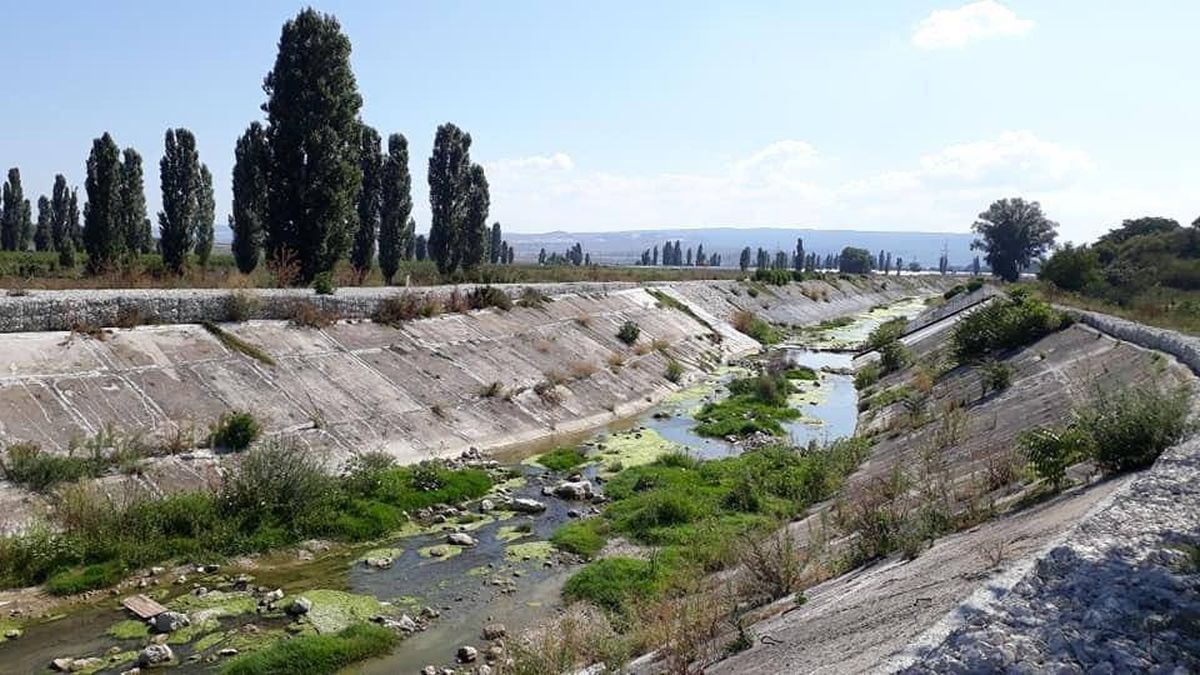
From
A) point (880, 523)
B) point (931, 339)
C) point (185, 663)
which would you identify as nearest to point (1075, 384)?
point (880, 523)

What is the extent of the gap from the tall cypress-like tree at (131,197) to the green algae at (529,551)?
4018cm

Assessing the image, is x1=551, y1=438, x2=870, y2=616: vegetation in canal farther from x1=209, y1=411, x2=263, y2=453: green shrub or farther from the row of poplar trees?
the row of poplar trees

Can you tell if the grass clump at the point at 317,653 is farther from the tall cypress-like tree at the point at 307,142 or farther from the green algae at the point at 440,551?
the tall cypress-like tree at the point at 307,142

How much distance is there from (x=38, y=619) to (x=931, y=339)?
40360 mm

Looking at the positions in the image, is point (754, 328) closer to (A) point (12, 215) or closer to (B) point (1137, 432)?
(B) point (1137, 432)

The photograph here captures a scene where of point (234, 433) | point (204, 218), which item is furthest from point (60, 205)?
point (234, 433)

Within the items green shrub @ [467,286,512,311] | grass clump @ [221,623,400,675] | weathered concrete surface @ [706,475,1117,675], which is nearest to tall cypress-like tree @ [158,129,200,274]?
green shrub @ [467,286,512,311]

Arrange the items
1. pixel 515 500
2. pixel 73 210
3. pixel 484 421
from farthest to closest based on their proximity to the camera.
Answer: pixel 73 210
pixel 484 421
pixel 515 500

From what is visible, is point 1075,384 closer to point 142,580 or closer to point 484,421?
point 484,421

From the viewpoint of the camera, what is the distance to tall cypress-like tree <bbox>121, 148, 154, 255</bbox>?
46344mm

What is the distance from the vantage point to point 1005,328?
28359mm

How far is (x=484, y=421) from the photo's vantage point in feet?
80.5

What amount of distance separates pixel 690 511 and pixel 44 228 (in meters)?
101

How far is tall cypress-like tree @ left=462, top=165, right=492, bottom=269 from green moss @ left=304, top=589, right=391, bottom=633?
46946 mm
